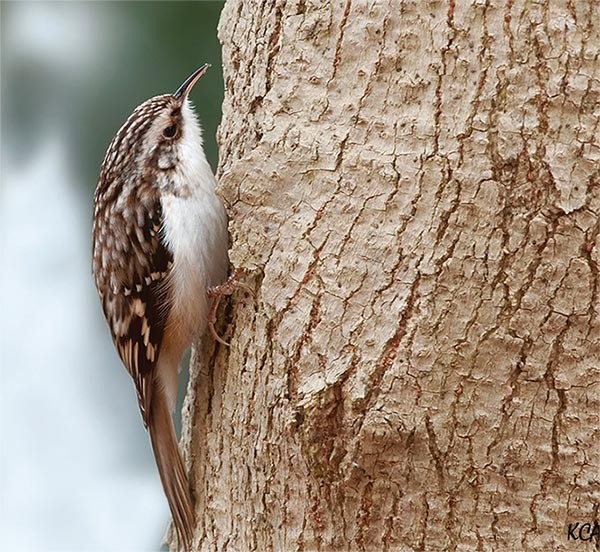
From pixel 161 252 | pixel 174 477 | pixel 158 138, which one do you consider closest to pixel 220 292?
pixel 161 252

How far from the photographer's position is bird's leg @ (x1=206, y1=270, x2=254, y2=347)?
182 centimetres

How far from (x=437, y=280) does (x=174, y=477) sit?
814 mm

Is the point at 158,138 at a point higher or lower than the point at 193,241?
higher

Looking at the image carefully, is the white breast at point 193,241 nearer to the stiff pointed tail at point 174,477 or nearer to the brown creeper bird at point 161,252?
the brown creeper bird at point 161,252

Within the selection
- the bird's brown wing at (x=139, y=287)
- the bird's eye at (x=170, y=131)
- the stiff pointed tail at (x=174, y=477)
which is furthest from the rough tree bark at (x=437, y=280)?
the bird's eye at (x=170, y=131)

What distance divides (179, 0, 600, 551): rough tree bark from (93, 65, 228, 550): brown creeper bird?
39 cm

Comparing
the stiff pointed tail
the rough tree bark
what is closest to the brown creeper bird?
the stiff pointed tail

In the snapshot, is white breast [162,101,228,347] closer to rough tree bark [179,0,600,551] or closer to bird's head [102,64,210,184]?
bird's head [102,64,210,184]

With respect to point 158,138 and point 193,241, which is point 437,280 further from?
point 158,138

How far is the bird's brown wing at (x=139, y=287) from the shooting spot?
218 cm

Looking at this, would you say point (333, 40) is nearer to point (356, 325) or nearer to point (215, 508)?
point (356, 325)

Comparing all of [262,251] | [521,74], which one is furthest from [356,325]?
[521,74]

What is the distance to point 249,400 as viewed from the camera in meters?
1.76

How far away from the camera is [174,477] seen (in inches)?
79.0
